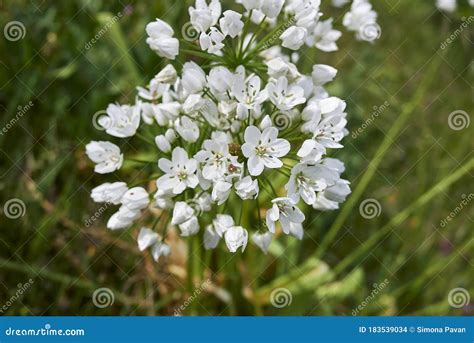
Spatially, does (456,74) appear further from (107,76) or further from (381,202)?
(107,76)

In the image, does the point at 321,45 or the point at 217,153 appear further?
the point at 321,45

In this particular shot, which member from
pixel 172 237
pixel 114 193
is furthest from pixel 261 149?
pixel 172 237

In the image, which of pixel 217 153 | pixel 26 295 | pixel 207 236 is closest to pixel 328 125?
pixel 217 153

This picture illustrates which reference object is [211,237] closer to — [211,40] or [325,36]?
[211,40]

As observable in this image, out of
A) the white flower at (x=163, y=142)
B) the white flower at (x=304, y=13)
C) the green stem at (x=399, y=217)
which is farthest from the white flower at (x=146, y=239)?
the green stem at (x=399, y=217)

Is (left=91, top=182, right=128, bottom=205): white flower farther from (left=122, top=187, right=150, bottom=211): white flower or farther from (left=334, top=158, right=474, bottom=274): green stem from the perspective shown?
(left=334, top=158, right=474, bottom=274): green stem

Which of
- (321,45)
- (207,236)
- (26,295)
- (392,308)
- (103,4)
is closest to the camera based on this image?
(207,236)
